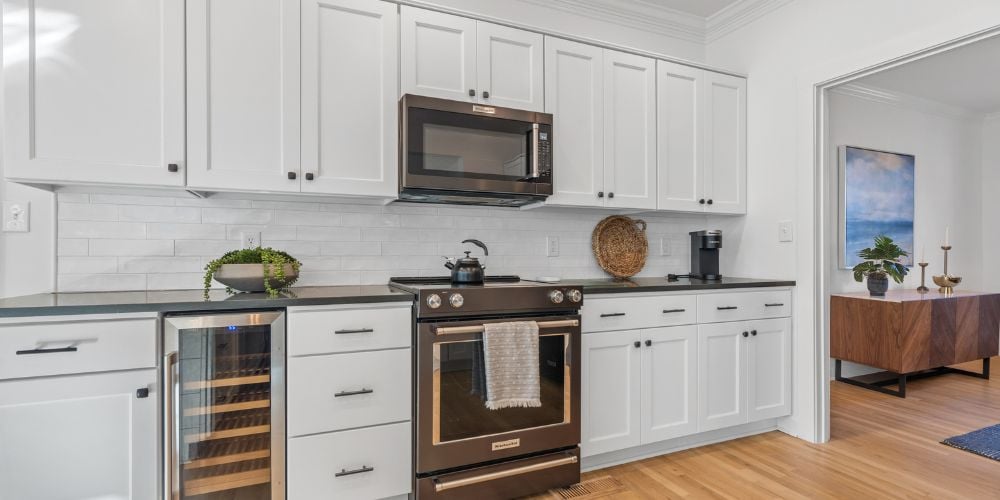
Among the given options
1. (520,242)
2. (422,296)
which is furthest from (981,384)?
(422,296)

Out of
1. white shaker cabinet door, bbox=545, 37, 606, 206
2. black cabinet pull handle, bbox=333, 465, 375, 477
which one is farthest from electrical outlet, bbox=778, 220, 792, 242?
black cabinet pull handle, bbox=333, 465, 375, 477

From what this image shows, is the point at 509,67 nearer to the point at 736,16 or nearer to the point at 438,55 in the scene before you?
the point at 438,55

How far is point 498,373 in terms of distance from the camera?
2.06 m

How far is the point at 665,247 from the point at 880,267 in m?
2.15

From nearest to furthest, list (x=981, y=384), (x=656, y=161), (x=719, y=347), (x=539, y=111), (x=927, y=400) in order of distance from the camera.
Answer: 1. (x=539, y=111)
2. (x=719, y=347)
3. (x=656, y=161)
4. (x=927, y=400)
5. (x=981, y=384)

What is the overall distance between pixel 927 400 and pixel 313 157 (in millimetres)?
4663

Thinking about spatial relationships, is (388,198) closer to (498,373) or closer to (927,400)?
(498,373)

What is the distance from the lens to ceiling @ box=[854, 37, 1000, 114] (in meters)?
3.69

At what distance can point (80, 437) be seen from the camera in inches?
63.4

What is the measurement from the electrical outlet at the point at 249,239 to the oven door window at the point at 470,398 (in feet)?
3.59

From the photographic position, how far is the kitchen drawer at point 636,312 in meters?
2.42

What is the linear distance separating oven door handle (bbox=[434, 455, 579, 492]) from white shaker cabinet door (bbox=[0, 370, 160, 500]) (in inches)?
41.1

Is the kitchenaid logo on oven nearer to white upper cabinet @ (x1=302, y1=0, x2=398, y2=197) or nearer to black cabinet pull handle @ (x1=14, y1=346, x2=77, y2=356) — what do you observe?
white upper cabinet @ (x1=302, y1=0, x2=398, y2=197)

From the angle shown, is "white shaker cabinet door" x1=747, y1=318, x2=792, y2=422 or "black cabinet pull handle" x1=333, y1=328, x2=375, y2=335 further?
"white shaker cabinet door" x1=747, y1=318, x2=792, y2=422
